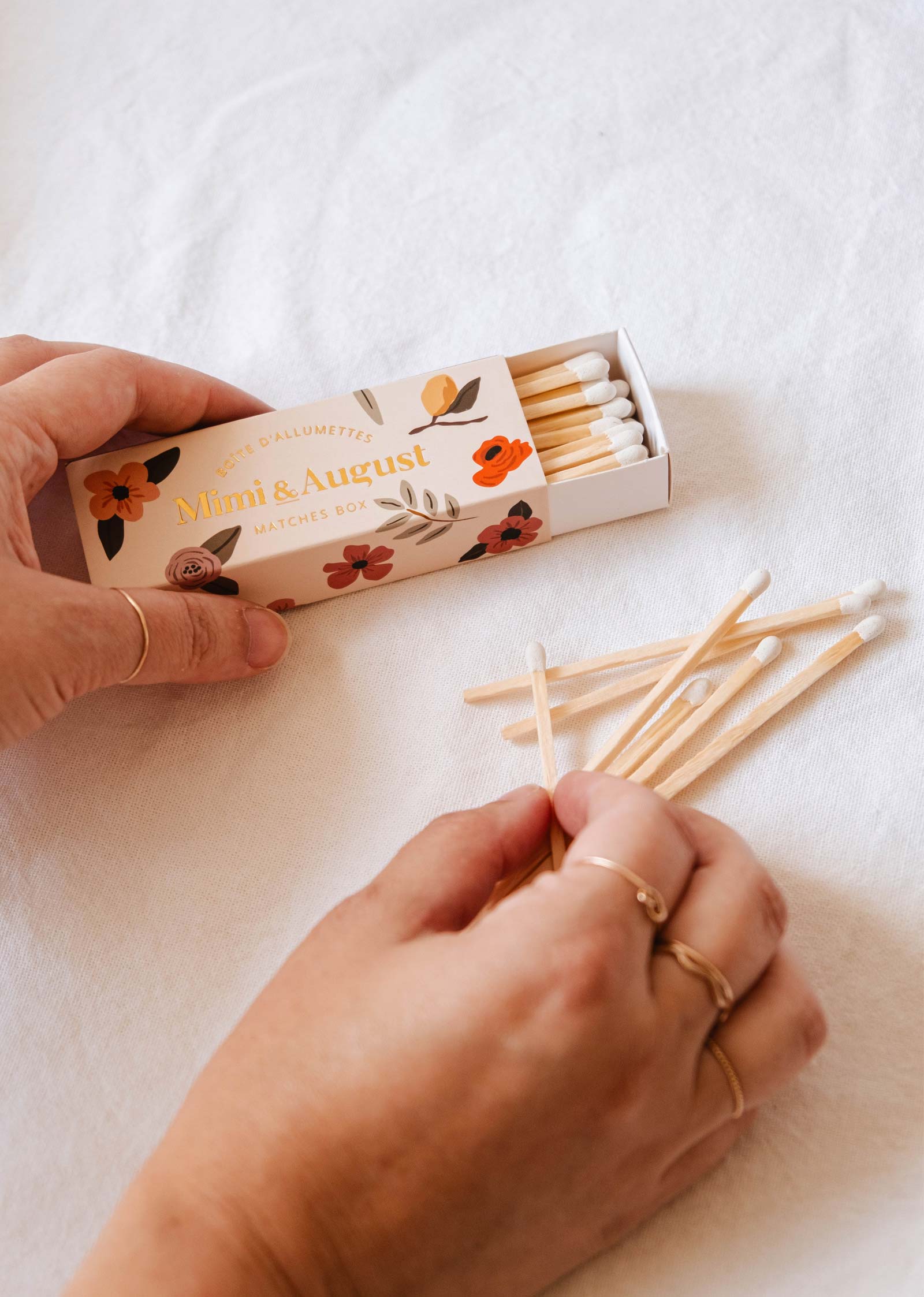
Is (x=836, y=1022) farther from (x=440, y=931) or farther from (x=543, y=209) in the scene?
(x=543, y=209)

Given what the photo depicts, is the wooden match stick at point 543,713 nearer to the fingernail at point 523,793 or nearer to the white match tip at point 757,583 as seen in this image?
the fingernail at point 523,793

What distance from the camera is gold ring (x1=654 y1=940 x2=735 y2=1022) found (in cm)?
68

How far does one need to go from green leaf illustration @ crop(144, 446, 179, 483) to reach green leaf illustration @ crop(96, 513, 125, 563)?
55mm

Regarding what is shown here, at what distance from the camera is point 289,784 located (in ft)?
3.28

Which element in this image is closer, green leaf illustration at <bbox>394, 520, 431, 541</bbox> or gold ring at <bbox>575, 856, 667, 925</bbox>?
gold ring at <bbox>575, 856, 667, 925</bbox>

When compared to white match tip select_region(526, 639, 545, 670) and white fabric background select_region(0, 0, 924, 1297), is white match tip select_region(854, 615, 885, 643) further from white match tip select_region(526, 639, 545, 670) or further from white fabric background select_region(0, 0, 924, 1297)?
white match tip select_region(526, 639, 545, 670)

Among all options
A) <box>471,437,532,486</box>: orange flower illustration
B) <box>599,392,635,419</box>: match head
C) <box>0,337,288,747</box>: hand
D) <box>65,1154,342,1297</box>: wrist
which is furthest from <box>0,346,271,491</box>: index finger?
<box>65,1154,342,1297</box>: wrist

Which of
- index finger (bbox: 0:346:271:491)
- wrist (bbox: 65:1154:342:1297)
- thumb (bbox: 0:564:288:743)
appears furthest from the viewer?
index finger (bbox: 0:346:271:491)

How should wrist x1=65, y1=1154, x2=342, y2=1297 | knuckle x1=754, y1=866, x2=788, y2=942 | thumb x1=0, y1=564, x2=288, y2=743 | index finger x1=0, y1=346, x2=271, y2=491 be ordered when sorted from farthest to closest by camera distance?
1. index finger x1=0, y1=346, x2=271, y2=491
2. thumb x1=0, y1=564, x2=288, y2=743
3. knuckle x1=754, y1=866, x2=788, y2=942
4. wrist x1=65, y1=1154, x2=342, y2=1297

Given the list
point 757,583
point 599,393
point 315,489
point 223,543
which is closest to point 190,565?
→ point 223,543

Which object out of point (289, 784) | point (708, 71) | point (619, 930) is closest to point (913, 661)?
point (619, 930)

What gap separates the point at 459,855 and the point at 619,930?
0.15 meters

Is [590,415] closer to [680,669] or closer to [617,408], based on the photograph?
[617,408]

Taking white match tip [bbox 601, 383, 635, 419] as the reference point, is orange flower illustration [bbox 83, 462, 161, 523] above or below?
above
